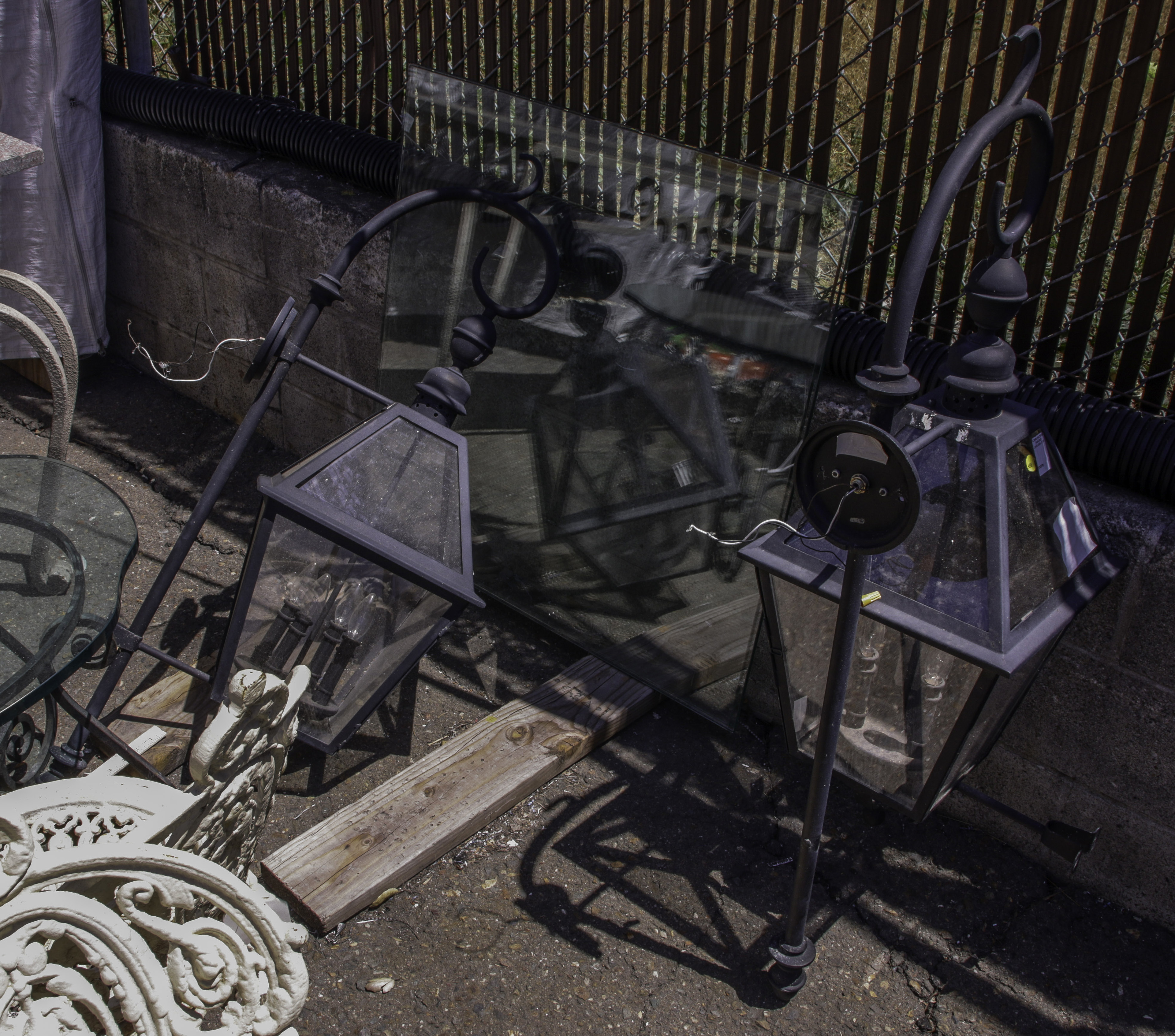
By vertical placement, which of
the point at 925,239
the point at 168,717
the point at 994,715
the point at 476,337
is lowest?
the point at 168,717

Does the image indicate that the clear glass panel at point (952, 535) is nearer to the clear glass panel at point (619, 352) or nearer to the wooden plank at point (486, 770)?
the clear glass panel at point (619, 352)

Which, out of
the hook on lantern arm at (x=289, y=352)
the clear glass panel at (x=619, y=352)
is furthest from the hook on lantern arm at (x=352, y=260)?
the clear glass panel at (x=619, y=352)

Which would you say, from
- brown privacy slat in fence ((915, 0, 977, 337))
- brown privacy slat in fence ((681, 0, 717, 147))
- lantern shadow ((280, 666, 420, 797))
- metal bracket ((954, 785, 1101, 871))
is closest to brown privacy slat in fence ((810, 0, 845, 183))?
brown privacy slat in fence ((915, 0, 977, 337))

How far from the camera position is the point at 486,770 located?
277 centimetres

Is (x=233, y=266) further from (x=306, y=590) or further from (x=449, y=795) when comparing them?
(x=449, y=795)

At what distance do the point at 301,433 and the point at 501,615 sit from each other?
1294mm

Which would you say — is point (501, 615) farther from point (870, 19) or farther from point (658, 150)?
point (870, 19)

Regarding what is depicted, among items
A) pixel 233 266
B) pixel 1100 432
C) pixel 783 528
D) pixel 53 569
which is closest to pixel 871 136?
pixel 1100 432

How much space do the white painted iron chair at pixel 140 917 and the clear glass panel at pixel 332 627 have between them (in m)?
0.67

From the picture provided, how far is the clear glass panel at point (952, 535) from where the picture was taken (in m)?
1.87

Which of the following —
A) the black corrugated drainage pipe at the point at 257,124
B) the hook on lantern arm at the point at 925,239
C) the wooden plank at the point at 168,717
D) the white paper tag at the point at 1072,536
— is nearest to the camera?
the hook on lantern arm at the point at 925,239

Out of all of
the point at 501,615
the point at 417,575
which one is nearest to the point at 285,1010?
the point at 417,575

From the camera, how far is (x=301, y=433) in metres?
4.23

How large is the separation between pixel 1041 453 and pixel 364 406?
256 cm
